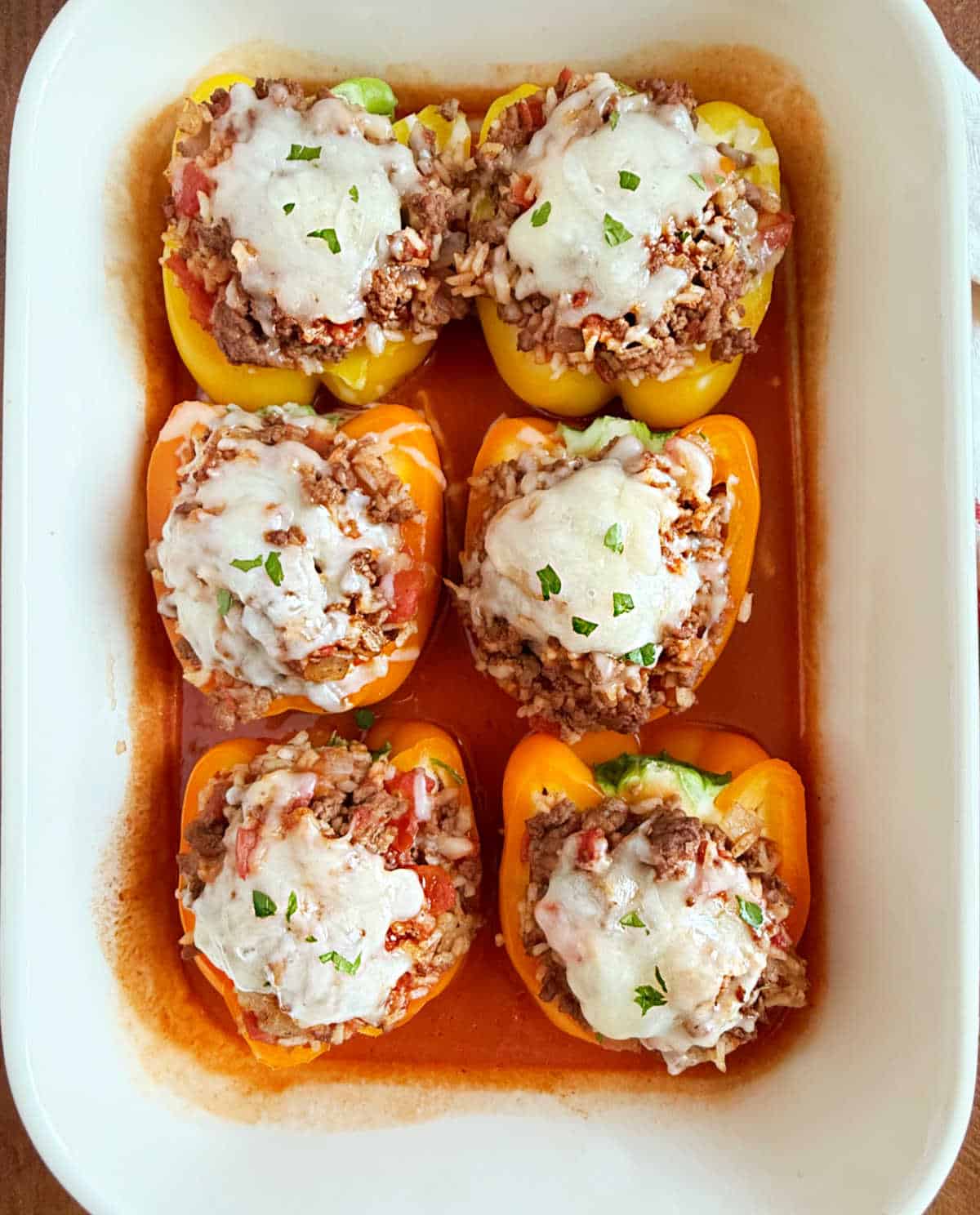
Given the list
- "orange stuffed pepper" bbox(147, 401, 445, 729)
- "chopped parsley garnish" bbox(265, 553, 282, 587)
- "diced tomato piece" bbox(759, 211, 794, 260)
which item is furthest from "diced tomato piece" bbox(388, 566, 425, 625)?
"diced tomato piece" bbox(759, 211, 794, 260)

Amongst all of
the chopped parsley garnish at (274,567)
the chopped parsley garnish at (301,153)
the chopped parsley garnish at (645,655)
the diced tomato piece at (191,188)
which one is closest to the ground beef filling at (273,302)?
the diced tomato piece at (191,188)

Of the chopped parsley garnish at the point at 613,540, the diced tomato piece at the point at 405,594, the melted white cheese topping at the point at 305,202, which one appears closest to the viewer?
the chopped parsley garnish at the point at 613,540

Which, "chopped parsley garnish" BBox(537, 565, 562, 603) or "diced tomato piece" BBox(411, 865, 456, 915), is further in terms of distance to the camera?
"diced tomato piece" BBox(411, 865, 456, 915)

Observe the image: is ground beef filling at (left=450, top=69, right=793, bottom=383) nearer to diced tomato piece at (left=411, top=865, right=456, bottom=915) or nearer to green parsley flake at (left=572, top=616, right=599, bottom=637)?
green parsley flake at (left=572, top=616, right=599, bottom=637)

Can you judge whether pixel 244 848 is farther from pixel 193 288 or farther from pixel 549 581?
pixel 193 288

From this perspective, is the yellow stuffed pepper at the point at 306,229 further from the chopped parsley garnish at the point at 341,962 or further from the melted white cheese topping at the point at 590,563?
the chopped parsley garnish at the point at 341,962
